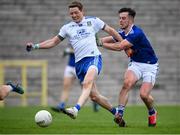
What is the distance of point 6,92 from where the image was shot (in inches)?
548

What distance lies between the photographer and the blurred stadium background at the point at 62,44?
2933 centimetres

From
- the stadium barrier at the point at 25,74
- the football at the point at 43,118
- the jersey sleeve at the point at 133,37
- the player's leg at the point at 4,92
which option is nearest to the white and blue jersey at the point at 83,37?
the jersey sleeve at the point at 133,37

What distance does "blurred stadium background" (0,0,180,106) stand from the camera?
29.3 metres

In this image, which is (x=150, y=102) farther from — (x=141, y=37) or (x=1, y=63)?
(x=1, y=63)

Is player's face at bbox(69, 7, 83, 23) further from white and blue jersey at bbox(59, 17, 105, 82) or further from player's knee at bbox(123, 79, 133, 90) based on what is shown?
player's knee at bbox(123, 79, 133, 90)

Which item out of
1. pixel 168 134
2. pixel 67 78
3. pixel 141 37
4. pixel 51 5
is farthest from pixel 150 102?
pixel 51 5

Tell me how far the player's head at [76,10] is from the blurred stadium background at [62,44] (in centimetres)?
1455

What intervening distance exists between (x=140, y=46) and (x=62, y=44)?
15384 mm

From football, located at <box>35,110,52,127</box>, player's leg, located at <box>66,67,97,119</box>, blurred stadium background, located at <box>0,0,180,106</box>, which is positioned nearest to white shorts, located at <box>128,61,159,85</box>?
player's leg, located at <box>66,67,97,119</box>

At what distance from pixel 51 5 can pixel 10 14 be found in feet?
5.77

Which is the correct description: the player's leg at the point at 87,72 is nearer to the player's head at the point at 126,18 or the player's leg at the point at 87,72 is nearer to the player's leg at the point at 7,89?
the player's head at the point at 126,18

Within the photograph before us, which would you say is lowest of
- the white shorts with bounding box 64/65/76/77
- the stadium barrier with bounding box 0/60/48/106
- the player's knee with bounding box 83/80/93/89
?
the stadium barrier with bounding box 0/60/48/106

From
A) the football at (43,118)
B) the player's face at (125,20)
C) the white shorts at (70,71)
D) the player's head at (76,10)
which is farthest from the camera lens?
the white shorts at (70,71)

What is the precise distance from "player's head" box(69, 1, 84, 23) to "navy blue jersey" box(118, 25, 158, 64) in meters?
1.03
